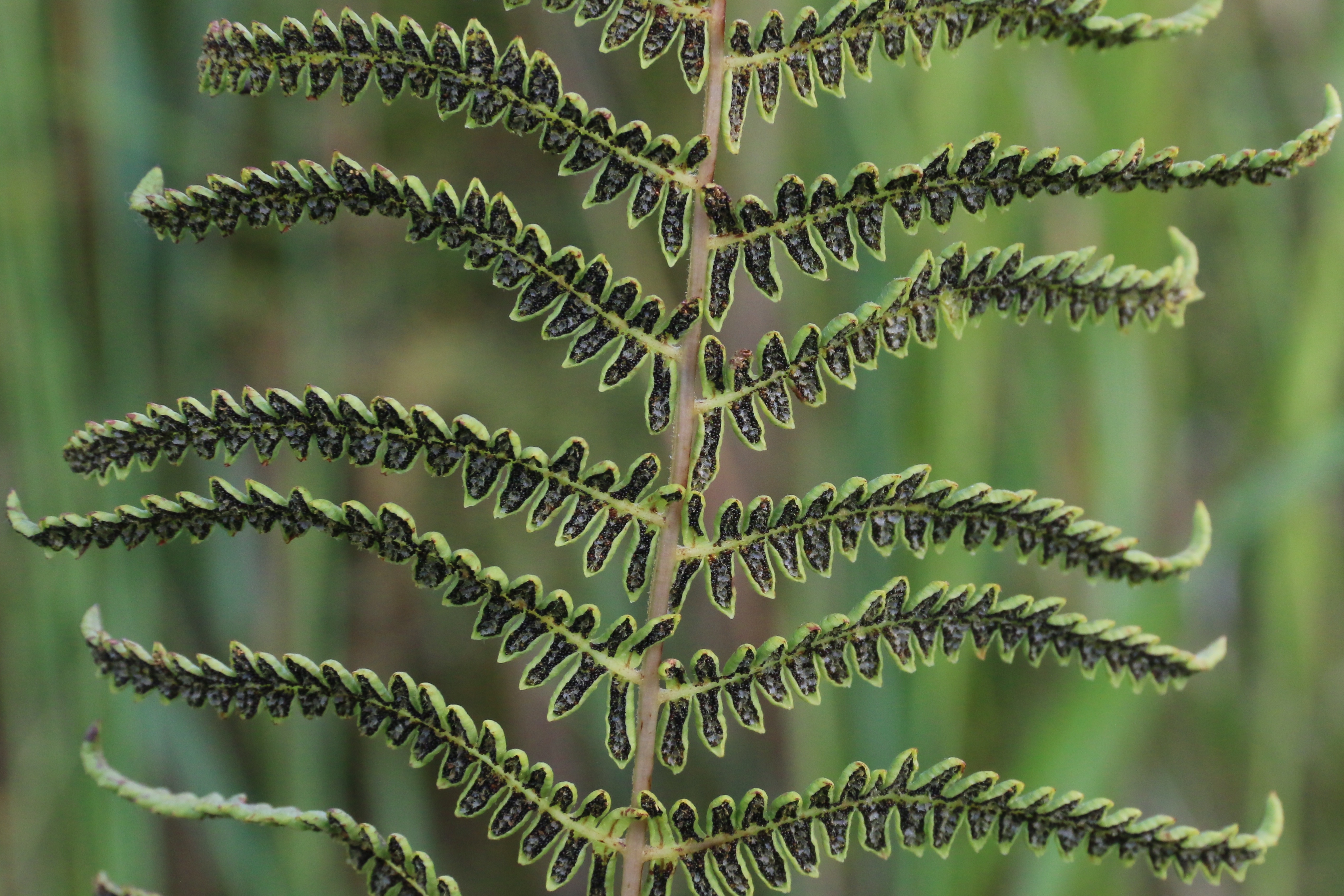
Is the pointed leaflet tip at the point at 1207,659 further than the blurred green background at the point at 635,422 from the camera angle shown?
No

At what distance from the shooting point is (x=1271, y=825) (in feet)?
2.80

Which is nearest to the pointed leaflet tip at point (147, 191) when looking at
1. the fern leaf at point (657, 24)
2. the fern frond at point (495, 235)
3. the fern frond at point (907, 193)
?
the fern frond at point (495, 235)

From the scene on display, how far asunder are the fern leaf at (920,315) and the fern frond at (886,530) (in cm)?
7

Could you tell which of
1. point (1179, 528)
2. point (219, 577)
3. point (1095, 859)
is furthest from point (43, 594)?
point (1179, 528)

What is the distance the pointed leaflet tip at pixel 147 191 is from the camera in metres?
0.87

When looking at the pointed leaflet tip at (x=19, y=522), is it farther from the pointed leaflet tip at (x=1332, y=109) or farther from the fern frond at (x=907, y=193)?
the pointed leaflet tip at (x=1332, y=109)

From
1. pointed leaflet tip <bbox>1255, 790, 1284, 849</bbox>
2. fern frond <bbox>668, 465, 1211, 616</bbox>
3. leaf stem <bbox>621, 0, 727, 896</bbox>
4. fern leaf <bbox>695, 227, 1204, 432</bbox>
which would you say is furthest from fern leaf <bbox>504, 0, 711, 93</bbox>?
pointed leaflet tip <bbox>1255, 790, 1284, 849</bbox>

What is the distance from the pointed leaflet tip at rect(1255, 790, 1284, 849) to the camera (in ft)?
2.74

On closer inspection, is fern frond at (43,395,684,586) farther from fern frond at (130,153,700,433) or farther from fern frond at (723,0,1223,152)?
fern frond at (723,0,1223,152)

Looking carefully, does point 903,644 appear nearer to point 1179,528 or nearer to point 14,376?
point 14,376

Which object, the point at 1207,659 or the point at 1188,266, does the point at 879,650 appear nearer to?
the point at 1207,659

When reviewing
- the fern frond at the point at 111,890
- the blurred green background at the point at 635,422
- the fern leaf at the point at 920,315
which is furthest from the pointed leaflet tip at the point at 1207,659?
the blurred green background at the point at 635,422

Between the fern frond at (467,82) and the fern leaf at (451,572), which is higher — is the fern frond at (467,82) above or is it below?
above

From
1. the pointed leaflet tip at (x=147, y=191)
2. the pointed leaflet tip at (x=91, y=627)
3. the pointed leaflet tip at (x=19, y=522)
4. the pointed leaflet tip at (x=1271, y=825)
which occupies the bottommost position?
the pointed leaflet tip at (x=1271, y=825)
